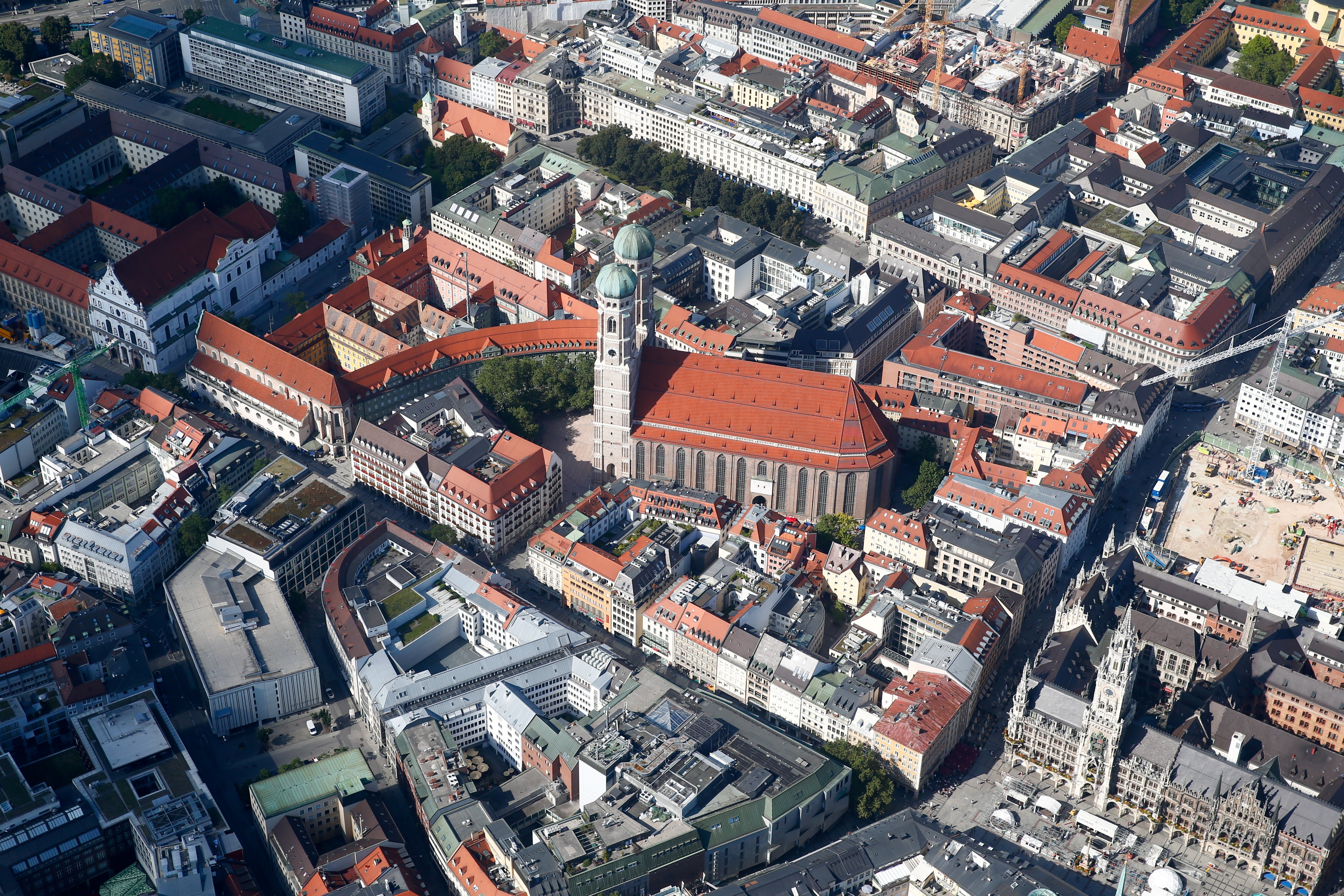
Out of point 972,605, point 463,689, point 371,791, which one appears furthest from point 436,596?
point 972,605

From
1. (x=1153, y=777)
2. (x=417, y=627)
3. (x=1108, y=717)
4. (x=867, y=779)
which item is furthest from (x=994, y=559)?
(x=417, y=627)

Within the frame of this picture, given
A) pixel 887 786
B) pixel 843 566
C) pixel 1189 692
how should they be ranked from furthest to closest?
pixel 843 566, pixel 1189 692, pixel 887 786

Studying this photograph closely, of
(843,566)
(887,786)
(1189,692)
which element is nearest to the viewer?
(887,786)

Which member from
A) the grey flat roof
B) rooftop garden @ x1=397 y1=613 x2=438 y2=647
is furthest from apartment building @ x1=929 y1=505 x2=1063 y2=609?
the grey flat roof

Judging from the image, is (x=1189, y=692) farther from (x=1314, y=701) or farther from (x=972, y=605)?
(x=972, y=605)

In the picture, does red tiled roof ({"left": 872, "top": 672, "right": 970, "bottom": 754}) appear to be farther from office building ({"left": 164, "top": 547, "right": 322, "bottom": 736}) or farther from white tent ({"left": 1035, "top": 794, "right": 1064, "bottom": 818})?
office building ({"left": 164, "top": 547, "right": 322, "bottom": 736})

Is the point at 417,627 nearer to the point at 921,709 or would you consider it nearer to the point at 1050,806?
the point at 921,709

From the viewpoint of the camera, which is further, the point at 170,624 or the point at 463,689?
the point at 170,624
